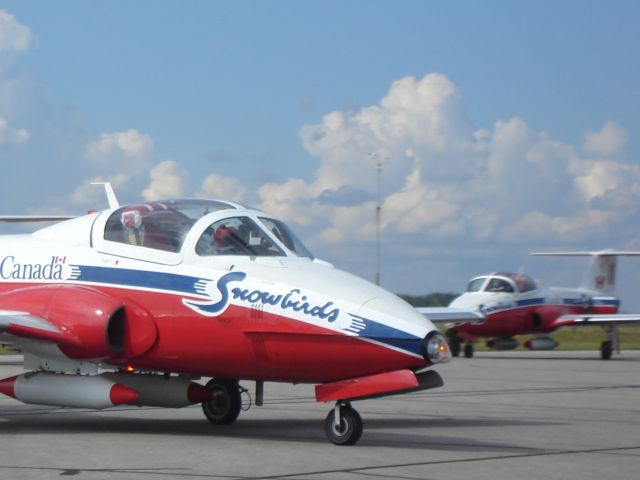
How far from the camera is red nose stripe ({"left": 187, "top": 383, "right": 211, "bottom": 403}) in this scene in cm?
1327

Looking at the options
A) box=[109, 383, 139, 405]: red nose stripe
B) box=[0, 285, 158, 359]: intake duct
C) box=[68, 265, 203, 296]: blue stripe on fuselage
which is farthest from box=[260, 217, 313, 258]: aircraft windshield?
box=[109, 383, 139, 405]: red nose stripe

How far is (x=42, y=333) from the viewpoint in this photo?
40.5ft

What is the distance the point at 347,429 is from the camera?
38.0 ft

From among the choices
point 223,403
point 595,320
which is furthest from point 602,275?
point 223,403

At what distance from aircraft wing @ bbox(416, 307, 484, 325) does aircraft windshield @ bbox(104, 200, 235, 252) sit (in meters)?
13.6

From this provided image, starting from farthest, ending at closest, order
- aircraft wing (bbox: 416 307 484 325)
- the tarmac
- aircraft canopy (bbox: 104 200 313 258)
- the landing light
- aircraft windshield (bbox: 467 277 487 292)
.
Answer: aircraft windshield (bbox: 467 277 487 292)
aircraft wing (bbox: 416 307 484 325)
aircraft canopy (bbox: 104 200 313 258)
the landing light
the tarmac

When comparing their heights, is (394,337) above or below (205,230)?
below

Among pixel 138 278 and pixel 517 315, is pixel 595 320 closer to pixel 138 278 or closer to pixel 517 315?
pixel 517 315

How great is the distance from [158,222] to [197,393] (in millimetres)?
2048

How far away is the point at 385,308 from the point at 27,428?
4.80 m

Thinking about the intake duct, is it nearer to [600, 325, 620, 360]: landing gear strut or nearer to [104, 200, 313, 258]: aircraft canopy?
[104, 200, 313, 258]: aircraft canopy

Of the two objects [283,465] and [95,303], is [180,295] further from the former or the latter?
→ [283,465]

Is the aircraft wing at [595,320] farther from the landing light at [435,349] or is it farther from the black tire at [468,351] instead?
the landing light at [435,349]

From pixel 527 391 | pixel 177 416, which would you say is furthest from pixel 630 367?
pixel 177 416
